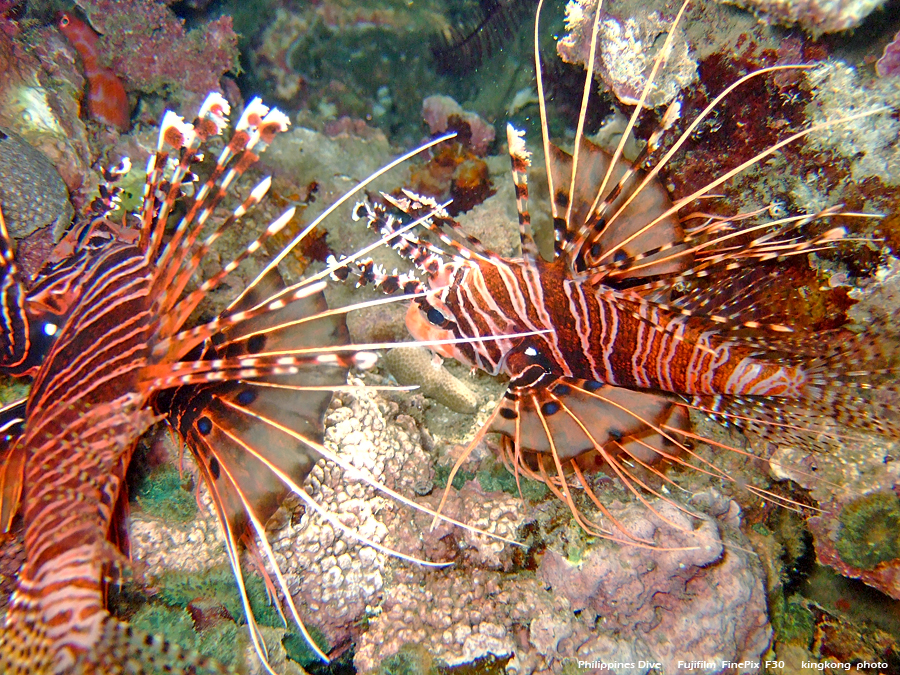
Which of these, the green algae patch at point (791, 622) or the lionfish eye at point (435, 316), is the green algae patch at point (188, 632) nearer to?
the lionfish eye at point (435, 316)

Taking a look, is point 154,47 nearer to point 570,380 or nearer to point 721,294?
point 570,380

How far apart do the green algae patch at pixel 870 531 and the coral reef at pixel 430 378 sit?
7.57 ft

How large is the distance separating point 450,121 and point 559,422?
3818mm

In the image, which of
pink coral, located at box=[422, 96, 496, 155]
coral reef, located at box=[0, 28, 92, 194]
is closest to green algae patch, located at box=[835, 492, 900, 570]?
pink coral, located at box=[422, 96, 496, 155]

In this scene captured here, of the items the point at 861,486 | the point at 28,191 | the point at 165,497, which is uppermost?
the point at 28,191

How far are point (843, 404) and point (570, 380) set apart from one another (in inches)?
56.5

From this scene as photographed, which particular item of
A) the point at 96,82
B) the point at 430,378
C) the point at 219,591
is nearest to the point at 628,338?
the point at 430,378

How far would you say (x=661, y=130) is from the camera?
2.26 m

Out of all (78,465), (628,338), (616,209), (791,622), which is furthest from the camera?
(791,622)

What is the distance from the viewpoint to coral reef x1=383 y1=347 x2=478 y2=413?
310cm

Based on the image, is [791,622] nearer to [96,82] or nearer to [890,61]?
[890,61]

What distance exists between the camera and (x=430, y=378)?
10.1ft

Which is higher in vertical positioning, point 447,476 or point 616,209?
point 616,209

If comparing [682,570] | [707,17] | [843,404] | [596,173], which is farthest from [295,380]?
[707,17]
